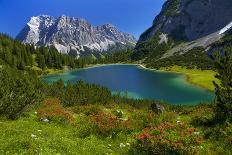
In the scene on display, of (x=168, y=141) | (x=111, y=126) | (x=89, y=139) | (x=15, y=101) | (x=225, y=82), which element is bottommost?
(x=89, y=139)

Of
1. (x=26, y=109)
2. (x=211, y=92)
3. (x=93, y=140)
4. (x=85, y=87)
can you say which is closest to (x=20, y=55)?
(x=211, y=92)

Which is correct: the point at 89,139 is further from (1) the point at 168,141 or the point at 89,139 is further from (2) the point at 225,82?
(2) the point at 225,82

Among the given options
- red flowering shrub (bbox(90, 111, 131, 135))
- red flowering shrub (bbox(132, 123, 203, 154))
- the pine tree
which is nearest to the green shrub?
red flowering shrub (bbox(90, 111, 131, 135))

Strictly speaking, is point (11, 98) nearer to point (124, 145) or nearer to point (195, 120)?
point (124, 145)

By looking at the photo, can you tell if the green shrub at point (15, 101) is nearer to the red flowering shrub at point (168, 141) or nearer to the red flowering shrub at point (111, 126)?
the red flowering shrub at point (111, 126)

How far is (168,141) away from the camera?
19797mm

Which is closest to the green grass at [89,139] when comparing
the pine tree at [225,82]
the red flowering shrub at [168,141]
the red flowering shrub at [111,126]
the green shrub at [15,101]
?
the red flowering shrub at [168,141]

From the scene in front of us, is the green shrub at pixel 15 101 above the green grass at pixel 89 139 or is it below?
above

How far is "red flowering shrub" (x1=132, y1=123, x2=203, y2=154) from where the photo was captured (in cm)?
1927

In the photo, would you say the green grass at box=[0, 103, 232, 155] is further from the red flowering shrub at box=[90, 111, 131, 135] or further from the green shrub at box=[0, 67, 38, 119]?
the green shrub at box=[0, 67, 38, 119]

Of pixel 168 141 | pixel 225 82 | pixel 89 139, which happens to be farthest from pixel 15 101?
pixel 225 82

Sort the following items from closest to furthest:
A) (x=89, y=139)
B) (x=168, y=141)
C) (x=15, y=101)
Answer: (x=168, y=141), (x=89, y=139), (x=15, y=101)

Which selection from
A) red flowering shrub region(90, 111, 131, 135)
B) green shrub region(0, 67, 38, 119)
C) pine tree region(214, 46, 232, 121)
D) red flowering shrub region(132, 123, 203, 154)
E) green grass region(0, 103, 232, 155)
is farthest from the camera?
green shrub region(0, 67, 38, 119)

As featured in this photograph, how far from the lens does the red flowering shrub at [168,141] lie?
1927cm
